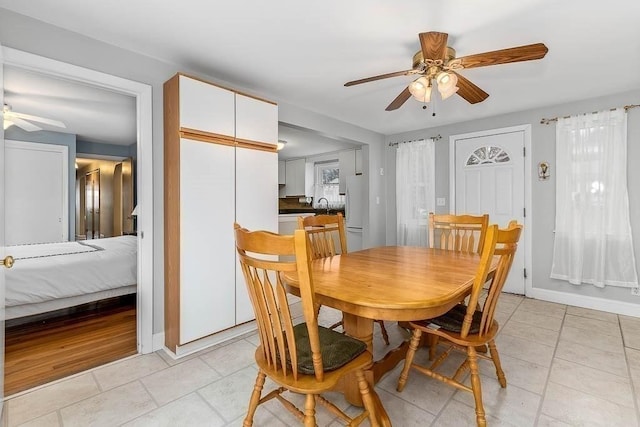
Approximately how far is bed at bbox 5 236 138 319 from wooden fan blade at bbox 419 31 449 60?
3.34 metres

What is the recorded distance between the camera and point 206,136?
232 centimetres

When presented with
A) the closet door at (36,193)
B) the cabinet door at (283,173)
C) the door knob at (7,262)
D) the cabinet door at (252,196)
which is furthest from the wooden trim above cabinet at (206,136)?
the cabinet door at (283,173)

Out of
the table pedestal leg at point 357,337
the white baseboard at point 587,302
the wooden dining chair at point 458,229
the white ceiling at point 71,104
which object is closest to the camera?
the table pedestal leg at point 357,337

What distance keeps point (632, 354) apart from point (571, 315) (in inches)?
33.9

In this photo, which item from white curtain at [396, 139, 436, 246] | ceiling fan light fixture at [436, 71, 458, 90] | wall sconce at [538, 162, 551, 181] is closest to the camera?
ceiling fan light fixture at [436, 71, 458, 90]

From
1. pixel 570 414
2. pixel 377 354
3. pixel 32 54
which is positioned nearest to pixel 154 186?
pixel 32 54

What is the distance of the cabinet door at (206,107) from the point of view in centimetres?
221

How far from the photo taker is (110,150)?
5.67 metres

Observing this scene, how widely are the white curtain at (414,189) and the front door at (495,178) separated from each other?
0.37 metres

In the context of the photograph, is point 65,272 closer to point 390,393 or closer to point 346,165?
point 390,393

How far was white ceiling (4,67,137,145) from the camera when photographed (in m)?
2.95

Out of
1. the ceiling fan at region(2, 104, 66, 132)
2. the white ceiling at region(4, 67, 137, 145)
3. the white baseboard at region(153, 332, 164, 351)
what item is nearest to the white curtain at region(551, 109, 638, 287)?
the white baseboard at region(153, 332, 164, 351)

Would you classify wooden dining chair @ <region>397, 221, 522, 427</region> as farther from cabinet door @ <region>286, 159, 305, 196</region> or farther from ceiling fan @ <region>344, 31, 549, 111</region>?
cabinet door @ <region>286, 159, 305, 196</region>

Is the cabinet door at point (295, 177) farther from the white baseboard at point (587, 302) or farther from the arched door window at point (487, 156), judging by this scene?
the white baseboard at point (587, 302)
